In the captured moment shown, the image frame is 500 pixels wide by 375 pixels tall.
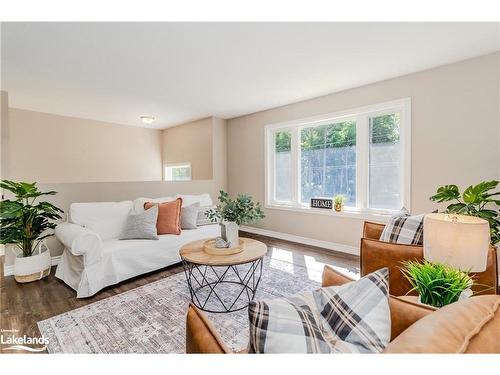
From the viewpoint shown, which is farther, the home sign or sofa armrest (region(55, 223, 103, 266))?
the home sign

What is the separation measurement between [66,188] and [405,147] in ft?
15.2

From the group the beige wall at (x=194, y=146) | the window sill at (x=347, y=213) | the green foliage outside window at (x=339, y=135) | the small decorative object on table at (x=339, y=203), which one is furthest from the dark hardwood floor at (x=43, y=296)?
the beige wall at (x=194, y=146)

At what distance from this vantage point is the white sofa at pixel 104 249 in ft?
7.68

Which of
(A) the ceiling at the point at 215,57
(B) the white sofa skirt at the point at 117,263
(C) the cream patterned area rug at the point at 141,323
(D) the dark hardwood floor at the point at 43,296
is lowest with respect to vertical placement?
(C) the cream patterned area rug at the point at 141,323

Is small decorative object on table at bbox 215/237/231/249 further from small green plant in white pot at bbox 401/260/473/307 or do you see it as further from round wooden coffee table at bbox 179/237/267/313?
small green plant in white pot at bbox 401/260/473/307

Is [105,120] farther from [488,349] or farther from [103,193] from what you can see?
[488,349]

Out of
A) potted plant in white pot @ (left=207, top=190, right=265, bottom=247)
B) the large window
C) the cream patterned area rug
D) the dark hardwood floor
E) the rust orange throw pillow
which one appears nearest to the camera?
the cream patterned area rug

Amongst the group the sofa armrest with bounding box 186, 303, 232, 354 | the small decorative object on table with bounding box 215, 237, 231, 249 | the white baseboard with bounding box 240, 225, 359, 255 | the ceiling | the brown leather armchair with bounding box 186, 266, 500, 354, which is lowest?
the white baseboard with bounding box 240, 225, 359, 255

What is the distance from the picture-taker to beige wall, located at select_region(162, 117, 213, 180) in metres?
5.21

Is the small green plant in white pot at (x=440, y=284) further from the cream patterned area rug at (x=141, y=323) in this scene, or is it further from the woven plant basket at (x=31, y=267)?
the woven plant basket at (x=31, y=267)

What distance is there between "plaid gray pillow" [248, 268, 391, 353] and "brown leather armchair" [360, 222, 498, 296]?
2.79 ft

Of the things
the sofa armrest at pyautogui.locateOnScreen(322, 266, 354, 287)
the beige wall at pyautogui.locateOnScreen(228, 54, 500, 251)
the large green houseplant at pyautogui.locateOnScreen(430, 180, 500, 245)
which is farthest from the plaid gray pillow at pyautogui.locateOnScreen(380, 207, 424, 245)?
the beige wall at pyautogui.locateOnScreen(228, 54, 500, 251)

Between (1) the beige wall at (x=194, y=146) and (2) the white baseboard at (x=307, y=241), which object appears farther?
(1) the beige wall at (x=194, y=146)
